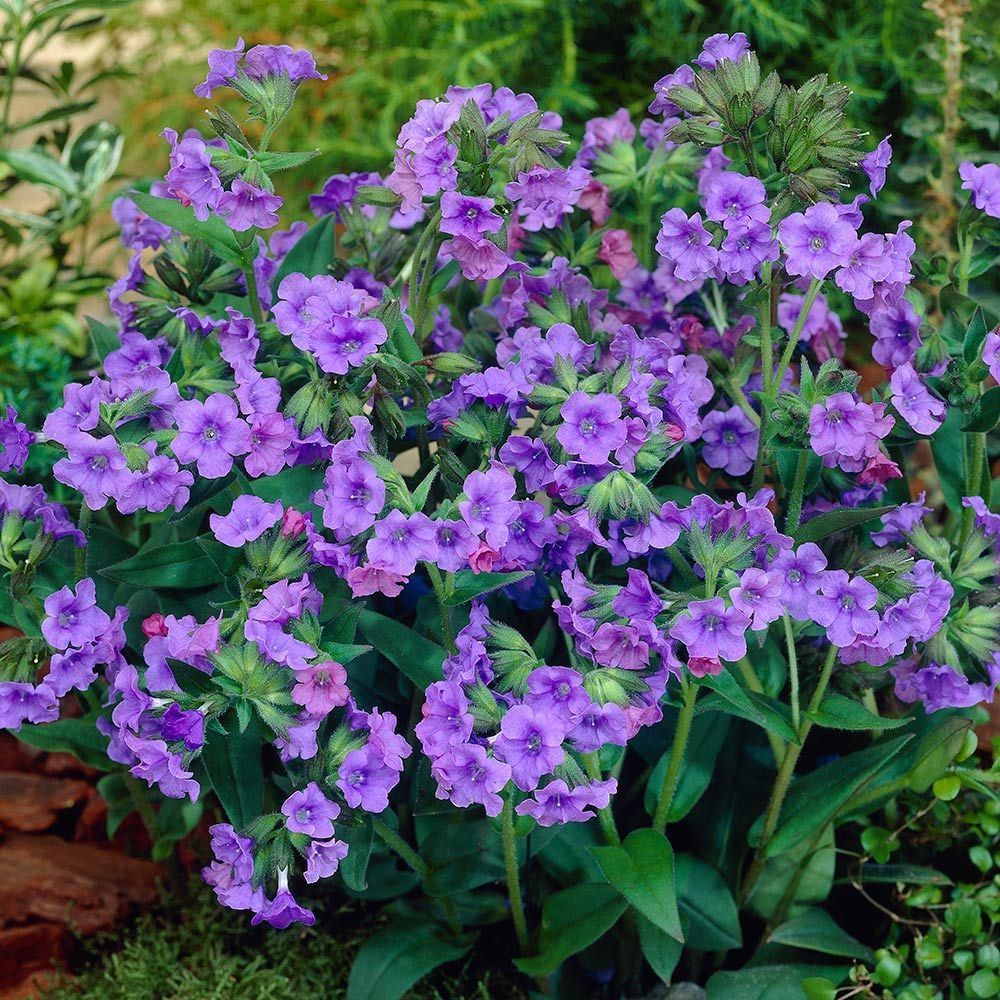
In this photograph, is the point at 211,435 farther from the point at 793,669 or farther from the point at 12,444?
the point at 793,669

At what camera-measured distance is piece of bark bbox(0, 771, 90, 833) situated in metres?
1.47

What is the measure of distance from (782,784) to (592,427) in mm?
396

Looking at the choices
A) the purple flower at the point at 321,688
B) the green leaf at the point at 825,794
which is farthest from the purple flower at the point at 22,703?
the green leaf at the point at 825,794

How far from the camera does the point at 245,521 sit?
0.95 meters

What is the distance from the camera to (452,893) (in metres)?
1.14

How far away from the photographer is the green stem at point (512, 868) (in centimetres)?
101

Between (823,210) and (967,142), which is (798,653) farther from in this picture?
(967,142)

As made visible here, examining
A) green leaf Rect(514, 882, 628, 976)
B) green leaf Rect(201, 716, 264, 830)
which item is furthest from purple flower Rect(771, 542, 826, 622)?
green leaf Rect(201, 716, 264, 830)

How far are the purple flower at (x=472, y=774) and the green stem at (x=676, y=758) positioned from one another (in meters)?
0.18

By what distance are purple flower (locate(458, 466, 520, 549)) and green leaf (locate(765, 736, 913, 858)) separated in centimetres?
43

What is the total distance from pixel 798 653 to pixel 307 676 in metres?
0.46

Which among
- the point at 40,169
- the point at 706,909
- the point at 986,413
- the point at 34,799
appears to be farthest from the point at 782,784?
the point at 40,169

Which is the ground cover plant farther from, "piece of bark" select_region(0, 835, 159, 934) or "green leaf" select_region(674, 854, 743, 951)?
"piece of bark" select_region(0, 835, 159, 934)

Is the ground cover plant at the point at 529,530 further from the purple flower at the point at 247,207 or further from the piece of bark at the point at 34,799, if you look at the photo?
the piece of bark at the point at 34,799
